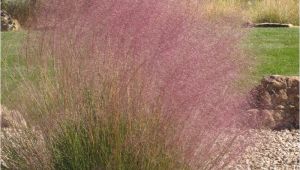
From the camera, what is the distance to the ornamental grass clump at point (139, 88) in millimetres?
3174

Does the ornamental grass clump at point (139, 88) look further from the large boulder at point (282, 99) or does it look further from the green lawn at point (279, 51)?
the green lawn at point (279, 51)

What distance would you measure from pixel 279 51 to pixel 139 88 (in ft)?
21.2

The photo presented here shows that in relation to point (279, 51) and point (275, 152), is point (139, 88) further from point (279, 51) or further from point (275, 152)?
point (279, 51)

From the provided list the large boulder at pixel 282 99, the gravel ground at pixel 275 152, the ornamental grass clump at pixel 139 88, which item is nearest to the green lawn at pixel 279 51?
the large boulder at pixel 282 99

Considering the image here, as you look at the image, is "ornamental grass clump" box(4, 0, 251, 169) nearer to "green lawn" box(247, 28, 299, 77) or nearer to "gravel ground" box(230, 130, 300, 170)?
"gravel ground" box(230, 130, 300, 170)

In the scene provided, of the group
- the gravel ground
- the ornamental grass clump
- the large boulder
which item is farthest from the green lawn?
the ornamental grass clump

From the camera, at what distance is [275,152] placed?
5.27m

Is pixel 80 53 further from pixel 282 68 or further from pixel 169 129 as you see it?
pixel 282 68

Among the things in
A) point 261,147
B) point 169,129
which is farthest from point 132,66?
point 261,147

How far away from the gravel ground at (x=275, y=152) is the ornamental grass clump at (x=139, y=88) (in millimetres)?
958

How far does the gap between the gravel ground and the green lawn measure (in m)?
1.04

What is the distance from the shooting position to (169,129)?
3203mm

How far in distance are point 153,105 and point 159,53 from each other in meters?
0.25

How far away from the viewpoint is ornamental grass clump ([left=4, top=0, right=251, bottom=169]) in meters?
3.17
